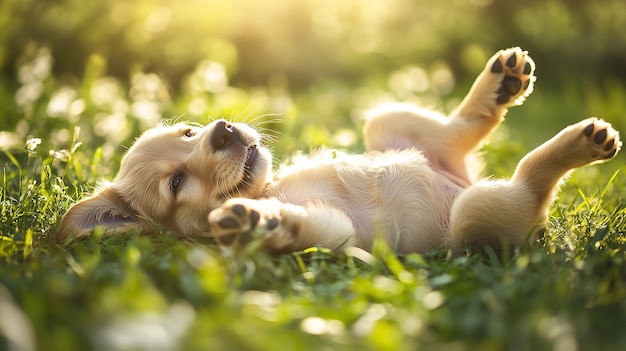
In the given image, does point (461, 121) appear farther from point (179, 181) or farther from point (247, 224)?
point (247, 224)

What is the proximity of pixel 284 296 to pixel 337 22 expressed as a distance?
28.4 ft

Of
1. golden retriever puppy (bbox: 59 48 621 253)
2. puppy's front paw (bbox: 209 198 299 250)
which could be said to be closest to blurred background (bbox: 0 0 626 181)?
golden retriever puppy (bbox: 59 48 621 253)

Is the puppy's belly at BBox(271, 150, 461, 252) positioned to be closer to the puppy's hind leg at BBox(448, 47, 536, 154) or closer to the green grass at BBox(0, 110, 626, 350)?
the green grass at BBox(0, 110, 626, 350)

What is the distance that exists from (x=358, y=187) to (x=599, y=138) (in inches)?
41.4

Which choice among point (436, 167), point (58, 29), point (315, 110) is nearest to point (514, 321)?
point (436, 167)

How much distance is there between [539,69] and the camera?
9.13 m

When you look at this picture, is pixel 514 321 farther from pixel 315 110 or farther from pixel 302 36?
pixel 302 36

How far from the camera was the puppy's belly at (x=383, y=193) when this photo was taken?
113 inches

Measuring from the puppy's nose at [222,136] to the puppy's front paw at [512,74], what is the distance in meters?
1.40

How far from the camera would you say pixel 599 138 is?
2654 mm

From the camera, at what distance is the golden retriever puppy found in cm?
264

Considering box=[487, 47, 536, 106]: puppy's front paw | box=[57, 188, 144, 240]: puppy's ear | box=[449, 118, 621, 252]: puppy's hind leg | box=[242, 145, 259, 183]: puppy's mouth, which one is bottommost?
box=[57, 188, 144, 240]: puppy's ear

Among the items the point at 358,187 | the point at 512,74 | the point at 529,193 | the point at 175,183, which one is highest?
the point at 512,74

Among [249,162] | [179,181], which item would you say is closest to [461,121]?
[249,162]
